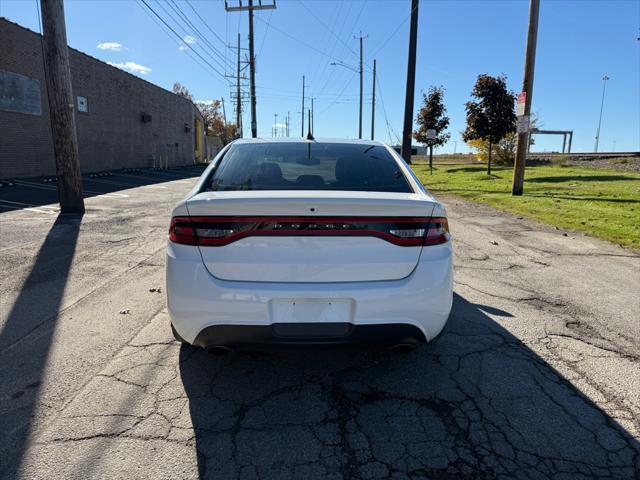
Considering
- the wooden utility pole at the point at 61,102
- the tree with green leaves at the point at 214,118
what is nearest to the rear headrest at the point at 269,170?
the wooden utility pole at the point at 61,102

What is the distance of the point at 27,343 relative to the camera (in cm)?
343

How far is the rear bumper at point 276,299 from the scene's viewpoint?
2.47 meters

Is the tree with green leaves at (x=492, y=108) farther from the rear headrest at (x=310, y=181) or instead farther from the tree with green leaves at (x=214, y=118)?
the tree with green leaves at (x=214, y=118)

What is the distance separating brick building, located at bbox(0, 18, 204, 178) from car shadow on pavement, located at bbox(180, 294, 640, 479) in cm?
1714

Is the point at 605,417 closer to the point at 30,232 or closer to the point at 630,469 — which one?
the point at 630,469

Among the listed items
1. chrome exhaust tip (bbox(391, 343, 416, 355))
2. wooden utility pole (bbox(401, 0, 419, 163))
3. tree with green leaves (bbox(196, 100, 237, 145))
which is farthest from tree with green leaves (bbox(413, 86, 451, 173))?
tree with green leaves (bbox(196, 100, 237, 145))

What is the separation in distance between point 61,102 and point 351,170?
8.48m

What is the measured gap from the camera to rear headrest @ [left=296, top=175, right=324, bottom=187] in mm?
3086

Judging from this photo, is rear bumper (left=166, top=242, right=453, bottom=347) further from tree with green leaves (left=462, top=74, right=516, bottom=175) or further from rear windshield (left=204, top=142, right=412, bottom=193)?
tree with green leaves (left=462, top=74, right=516, bottom=175)

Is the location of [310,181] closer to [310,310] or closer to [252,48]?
[310,310]

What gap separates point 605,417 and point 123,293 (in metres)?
4.34

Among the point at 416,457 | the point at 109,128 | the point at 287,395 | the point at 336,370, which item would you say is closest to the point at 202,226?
the point at 287,395

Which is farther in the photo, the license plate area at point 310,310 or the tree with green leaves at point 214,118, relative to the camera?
the tree with green leaves at point 214,118

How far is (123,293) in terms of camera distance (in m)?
4.68
